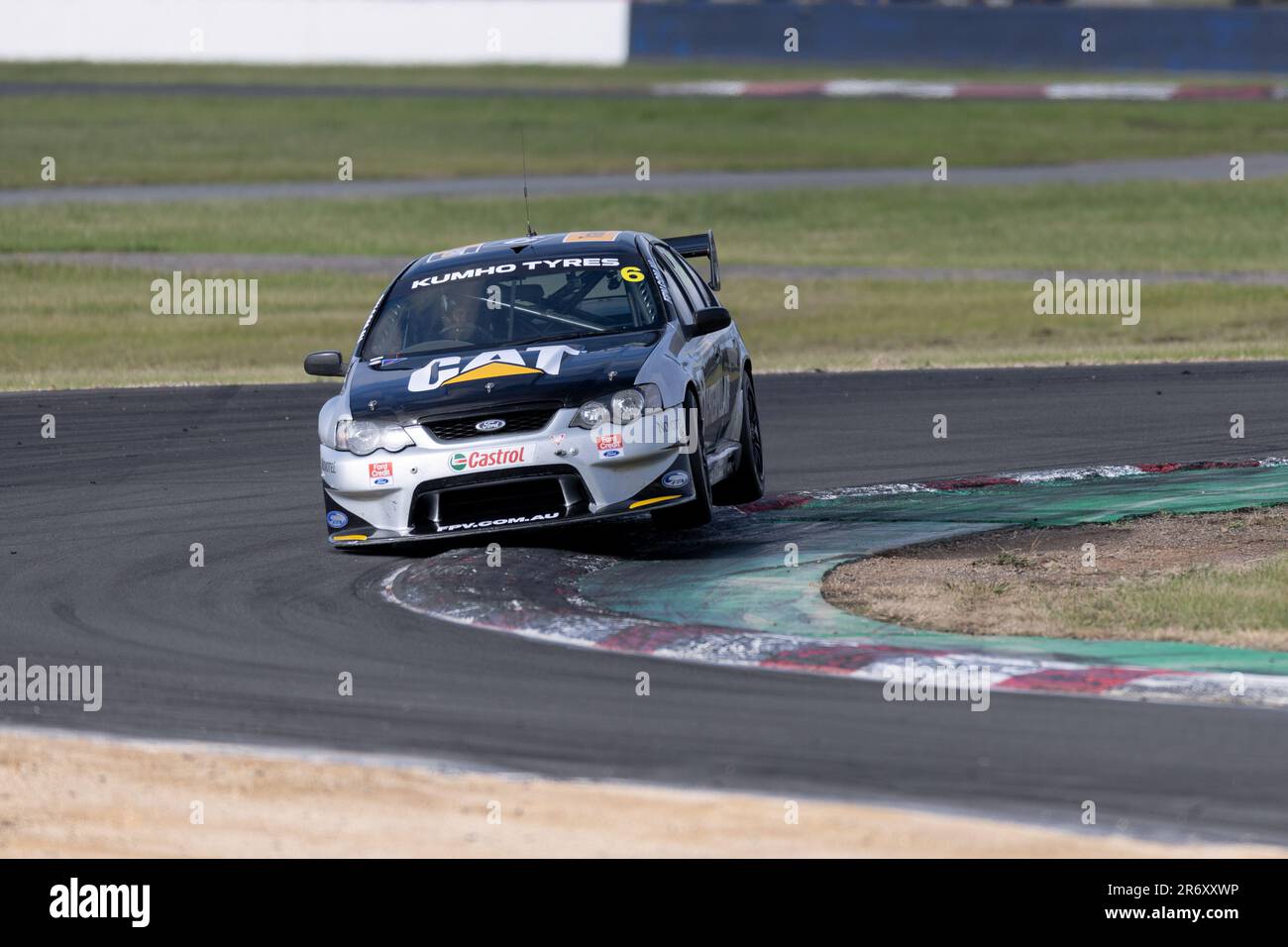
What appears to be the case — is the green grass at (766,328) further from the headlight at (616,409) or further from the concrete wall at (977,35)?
the concrete wall at (977,35)

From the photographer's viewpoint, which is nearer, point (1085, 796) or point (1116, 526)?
point (1085, 796)

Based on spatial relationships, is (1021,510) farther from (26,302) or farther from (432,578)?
(26,302)

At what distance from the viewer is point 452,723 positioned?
661cm

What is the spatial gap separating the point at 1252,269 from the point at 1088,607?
1825cm

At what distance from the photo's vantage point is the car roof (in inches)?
414

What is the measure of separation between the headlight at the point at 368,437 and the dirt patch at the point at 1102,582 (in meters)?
2.07

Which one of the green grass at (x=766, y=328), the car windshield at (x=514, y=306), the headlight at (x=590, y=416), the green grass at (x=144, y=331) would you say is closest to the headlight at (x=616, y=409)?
the headlight at (x=590, y=416)

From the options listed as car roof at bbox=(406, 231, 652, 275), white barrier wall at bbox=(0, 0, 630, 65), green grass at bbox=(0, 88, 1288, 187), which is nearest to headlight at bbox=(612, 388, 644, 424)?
car roof at bbox=(406, 231, 652, 275)

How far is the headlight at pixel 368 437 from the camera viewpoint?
360 inches

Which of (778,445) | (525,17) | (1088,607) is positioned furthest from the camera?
(525,17)

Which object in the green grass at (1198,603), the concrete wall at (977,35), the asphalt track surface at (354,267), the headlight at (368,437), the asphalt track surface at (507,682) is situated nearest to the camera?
the asphalt track surface at (507,682)

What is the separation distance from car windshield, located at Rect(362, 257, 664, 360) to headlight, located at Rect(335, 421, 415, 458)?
2.55 ft
